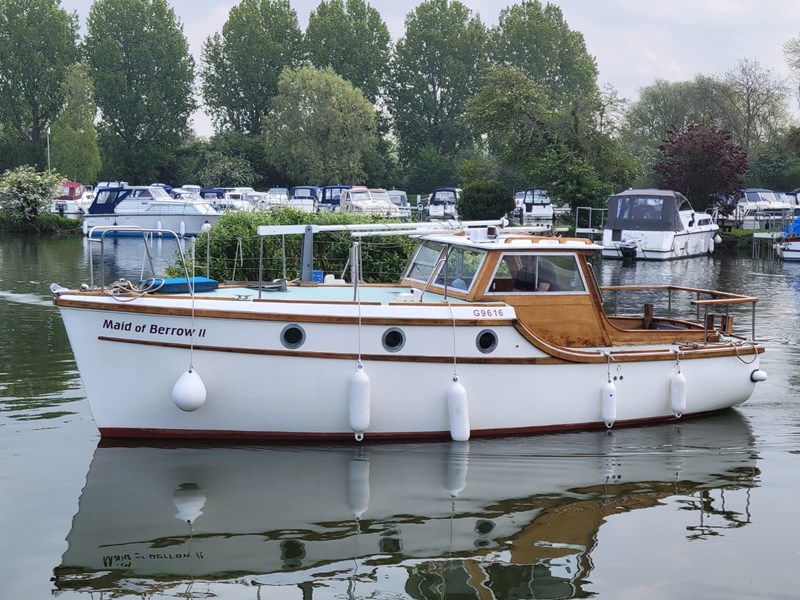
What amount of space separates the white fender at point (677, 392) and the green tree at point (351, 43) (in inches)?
2931

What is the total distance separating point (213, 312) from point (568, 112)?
1764 inches

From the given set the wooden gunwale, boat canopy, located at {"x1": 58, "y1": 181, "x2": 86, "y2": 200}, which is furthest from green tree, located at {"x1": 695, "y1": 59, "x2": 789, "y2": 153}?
the wooden gunwale

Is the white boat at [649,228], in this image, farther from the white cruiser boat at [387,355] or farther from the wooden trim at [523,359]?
the white cruiser boat at [387,355]

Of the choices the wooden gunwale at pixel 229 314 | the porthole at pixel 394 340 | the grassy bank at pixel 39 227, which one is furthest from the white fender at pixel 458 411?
the grassy bank at pixel 39 227

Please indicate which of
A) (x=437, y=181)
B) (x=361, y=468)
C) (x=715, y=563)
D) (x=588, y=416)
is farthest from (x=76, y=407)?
(x=437, y=181)

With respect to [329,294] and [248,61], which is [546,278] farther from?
[248,61]

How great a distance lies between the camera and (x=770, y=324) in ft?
78.4

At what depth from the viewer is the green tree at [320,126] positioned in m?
73.5

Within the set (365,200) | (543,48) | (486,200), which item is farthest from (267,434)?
(543,48)

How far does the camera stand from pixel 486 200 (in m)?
56.7

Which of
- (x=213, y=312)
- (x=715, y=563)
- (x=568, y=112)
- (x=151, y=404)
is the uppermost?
(x=568, y=112)

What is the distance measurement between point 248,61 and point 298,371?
251ft

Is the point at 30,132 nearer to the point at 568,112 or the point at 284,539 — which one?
the point at 568,112

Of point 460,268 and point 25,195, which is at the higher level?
point 25,195
